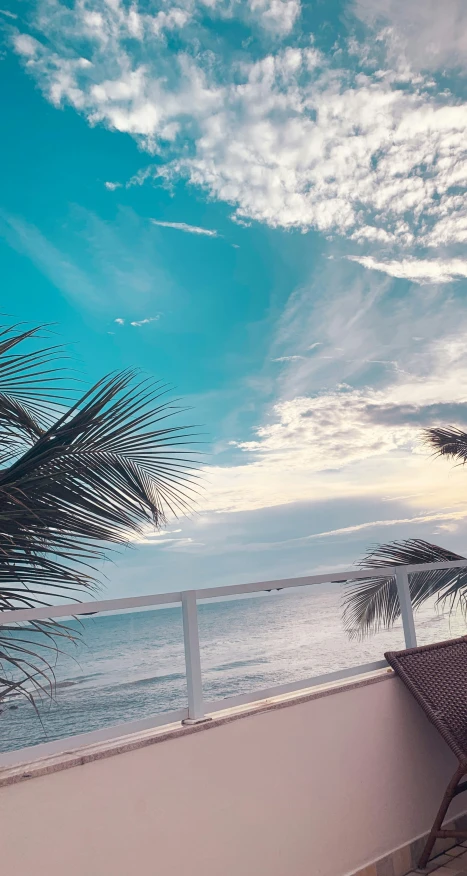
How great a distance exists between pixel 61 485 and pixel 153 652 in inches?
43.4

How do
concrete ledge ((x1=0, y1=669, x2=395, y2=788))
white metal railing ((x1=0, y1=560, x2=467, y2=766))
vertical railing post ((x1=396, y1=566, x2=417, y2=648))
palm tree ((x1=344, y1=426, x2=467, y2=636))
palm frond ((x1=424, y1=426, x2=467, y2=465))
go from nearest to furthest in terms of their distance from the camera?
concrete ledge ((x1=0, y1=669, x2=395, y2=788))
white metal railing ((x1=0, y1=560, x2=467, y2=766))
vertical railing post ((x1=396, y1=566, x2=417, y2=648))
palm tree ((x1=344, y1=426, x2=467, y2=636))
palm frond ((x1=424, y1=426, x2=467, y2=465))

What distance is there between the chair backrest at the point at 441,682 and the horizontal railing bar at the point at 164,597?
1.29ft

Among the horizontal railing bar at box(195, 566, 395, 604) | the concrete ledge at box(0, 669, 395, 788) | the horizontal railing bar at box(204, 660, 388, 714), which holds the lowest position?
the concrete ledge at box(0, 669, 395, 788)

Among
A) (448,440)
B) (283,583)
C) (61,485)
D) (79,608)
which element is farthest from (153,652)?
(448,440)

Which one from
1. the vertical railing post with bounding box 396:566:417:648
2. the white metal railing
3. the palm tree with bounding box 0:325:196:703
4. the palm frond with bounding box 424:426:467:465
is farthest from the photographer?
the palm frond with bounding box 424:426:467:465

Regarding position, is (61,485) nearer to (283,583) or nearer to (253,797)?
(283,583)

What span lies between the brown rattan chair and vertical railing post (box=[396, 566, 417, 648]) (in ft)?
0.43

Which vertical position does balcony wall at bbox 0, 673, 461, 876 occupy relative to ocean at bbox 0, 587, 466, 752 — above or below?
below

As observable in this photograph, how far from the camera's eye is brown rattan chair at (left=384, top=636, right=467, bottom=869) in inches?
111

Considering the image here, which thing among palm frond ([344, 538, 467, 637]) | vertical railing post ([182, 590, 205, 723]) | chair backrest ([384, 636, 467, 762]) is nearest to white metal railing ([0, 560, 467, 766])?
vertical railing post ([182, 590, 205, 723])

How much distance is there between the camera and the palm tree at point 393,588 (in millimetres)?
4203

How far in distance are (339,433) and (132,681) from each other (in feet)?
55.6

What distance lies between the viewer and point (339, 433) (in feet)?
65.5

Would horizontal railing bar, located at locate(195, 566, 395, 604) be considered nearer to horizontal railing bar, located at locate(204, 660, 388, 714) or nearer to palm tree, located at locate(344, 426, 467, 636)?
palm tree, located at locate(344, 426, 467, 636)
